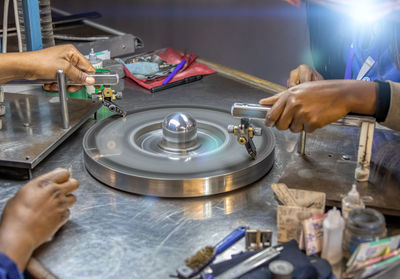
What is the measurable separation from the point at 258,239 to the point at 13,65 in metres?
1.01

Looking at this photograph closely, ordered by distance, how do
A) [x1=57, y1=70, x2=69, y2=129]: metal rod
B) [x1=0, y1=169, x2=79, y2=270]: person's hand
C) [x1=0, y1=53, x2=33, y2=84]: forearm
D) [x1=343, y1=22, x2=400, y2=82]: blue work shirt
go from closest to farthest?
[x1=0, y1=169, x2=79, y2=270]: person's hand < [x1=57, y1=70, x2=69, y2=129]: metal rod < [x1=0, y1=53, x2=33, y2=84]: forearm < [x1=343, y1=22, x2=400, y2=82]: blue work shirt

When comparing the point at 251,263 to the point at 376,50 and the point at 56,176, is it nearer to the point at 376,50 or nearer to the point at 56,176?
the point at 56,176

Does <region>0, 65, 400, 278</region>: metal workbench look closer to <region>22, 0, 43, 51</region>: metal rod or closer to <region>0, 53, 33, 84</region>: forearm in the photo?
<region>0, 53, 33, 84</region>: forearm

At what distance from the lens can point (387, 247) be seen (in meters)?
0.90

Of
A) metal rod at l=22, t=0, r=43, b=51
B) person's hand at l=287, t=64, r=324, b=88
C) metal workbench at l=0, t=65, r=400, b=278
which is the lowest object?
metal workbench at l=0, t=65, r=400, b=278

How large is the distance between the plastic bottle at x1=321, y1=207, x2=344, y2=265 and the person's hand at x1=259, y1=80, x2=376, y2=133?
353 millimetres

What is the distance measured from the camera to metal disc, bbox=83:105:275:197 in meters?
1.18

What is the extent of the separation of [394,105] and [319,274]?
56 centimetres

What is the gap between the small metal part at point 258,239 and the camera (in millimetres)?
990

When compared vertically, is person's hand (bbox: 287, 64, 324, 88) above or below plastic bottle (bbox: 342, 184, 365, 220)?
above

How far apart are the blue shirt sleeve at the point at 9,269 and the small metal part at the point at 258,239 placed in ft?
1.47

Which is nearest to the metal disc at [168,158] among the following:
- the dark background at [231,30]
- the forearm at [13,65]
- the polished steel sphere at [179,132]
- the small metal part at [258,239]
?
the polished steel sphere at [179,132]

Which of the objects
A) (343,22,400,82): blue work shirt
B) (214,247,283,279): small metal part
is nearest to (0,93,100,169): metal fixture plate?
(214,247,283,279): small metal part

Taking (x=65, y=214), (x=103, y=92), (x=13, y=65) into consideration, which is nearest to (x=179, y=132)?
(x=103, y=92)
